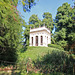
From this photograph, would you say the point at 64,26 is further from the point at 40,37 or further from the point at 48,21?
the point at 40,37

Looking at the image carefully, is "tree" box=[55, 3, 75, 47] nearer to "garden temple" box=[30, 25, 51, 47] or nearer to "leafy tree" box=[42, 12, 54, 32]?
"leafy tree" box=[42, 12, 54, 32]

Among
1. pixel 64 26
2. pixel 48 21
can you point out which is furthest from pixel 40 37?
pixel 48 21

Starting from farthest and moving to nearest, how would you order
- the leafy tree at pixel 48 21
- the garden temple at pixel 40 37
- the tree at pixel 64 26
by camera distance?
Answer: 1. the leafy tree at pixel 48 21
2. the tree at pixel 64 26
3. the garden temple at pixel 40 37

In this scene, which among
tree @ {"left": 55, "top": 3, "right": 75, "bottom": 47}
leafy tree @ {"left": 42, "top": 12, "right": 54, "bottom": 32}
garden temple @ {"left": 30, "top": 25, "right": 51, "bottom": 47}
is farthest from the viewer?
leafy tree @ {"left": 42, "top": 12, "right": 54, "bottom": 32}

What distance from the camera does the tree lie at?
22359mm

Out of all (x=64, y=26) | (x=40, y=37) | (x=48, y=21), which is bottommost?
(x=40, y=37)

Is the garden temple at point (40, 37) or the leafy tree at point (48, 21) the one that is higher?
the leafy tree at point (48, 21)

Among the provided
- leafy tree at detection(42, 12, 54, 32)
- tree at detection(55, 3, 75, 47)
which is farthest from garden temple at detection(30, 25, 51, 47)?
leafy tree at detection(42, 12, 54, 32)

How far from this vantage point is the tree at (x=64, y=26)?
22359 millimetres

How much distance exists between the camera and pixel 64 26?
2444 centimetres

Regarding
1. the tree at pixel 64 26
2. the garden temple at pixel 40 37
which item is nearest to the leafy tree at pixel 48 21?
the tree at pixel 64 26

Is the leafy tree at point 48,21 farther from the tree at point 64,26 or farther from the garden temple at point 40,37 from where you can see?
the garden temple at point 40,37

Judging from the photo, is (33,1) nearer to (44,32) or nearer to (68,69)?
(68,69)

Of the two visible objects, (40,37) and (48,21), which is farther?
(48,21)
